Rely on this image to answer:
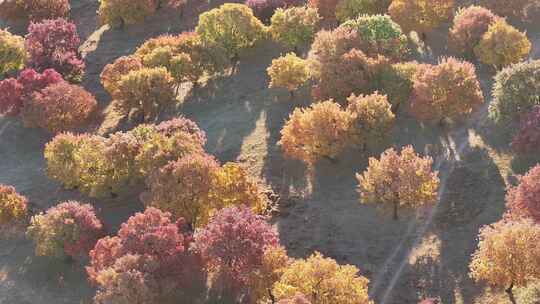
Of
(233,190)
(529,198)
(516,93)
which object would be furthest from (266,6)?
(529,198)

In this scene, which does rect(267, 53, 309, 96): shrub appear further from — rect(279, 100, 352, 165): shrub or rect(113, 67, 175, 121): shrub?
rect(113, 67, 175, 121): shrub

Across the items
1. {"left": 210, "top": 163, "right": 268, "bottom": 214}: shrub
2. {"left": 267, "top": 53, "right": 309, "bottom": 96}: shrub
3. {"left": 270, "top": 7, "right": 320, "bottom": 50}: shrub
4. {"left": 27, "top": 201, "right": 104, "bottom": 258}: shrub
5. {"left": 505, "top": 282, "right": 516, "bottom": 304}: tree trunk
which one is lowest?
{"left": 505, "top": 282, "right": 516, "bottom": 304}: tree trunk

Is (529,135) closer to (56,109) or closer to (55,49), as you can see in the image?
(56,109)

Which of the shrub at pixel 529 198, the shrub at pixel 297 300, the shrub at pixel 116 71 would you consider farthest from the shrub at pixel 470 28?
the shrub at pixel 297 300

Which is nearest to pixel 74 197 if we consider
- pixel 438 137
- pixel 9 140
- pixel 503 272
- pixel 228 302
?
pixel 9 140

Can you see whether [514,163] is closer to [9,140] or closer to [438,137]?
[438,137]

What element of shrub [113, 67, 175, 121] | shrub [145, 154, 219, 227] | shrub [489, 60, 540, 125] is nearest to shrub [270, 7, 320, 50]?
shrub [113, 67, 175, 121]
